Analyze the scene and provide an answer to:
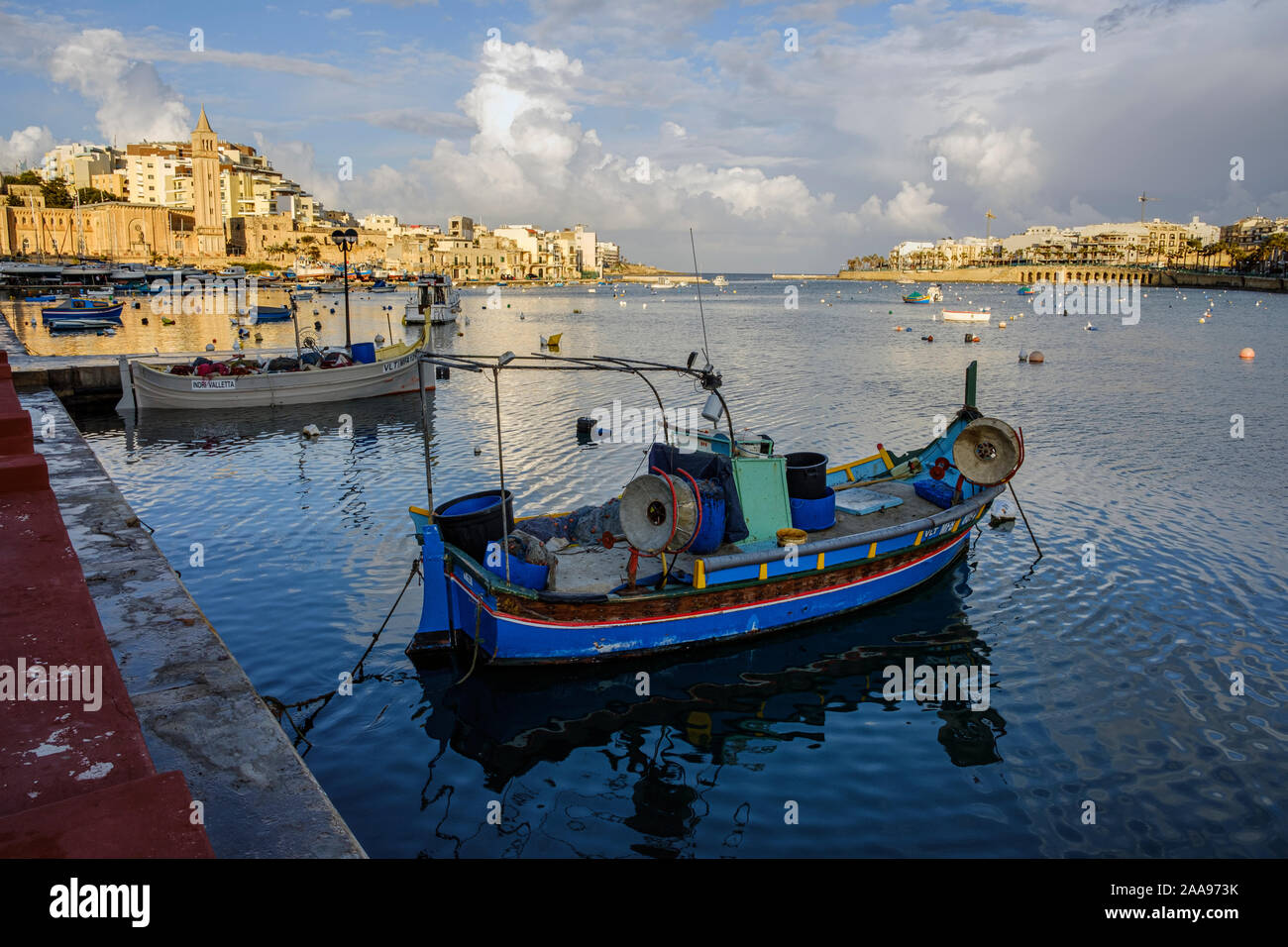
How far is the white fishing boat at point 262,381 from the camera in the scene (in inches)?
1201

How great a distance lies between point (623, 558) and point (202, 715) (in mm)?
6956

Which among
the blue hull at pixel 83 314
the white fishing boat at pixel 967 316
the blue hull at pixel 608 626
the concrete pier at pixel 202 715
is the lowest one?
the blue hull at pixel 608 626

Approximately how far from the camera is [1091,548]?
1667cm

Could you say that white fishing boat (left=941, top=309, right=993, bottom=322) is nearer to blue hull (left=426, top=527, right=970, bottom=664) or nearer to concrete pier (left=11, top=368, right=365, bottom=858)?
blue hull (left=426, top=527, right=970, bottom=664)

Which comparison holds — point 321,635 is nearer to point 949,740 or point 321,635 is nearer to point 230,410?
point 949,740

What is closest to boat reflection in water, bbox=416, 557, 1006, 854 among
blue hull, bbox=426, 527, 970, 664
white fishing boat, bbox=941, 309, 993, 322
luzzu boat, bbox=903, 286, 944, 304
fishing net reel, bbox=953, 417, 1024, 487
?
blue hull, bbox=426, 527, 970, 664

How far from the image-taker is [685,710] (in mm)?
11133

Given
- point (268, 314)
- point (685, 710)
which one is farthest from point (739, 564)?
point (268, 314)

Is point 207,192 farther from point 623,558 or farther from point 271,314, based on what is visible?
point 623,558

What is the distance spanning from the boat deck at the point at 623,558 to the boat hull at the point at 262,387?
22683 millimetres

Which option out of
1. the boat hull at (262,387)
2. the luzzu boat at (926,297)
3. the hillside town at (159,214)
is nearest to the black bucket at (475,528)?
the boat hull at (262,387)

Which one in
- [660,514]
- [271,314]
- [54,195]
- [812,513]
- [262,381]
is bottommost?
[812,513]

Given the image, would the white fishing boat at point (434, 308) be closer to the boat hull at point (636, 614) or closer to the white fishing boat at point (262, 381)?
the white fishing boat at point (262, 381)

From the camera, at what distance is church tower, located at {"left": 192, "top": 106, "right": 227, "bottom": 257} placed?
534 feet
